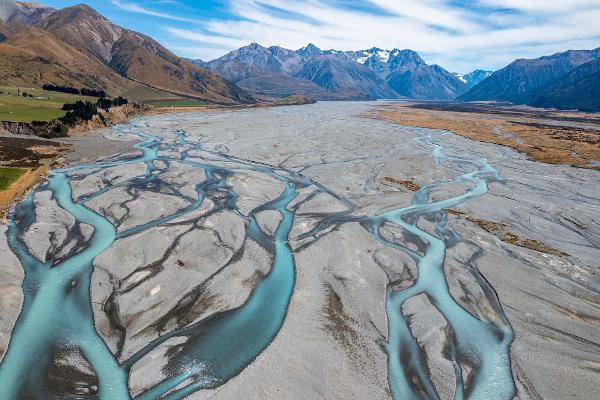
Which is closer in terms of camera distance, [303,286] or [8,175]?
[303,286]

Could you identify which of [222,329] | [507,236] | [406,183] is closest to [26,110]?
[406,183]

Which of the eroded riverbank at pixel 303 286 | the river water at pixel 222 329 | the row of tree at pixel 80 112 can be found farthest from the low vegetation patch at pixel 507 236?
the row of tree at pixel 80 112

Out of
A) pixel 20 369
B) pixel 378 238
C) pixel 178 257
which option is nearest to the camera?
pixel 20 369

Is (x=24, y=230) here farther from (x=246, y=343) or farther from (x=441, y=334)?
(x=441, y=334)

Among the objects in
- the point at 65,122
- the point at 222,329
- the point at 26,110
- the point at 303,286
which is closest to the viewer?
the point at 222,329

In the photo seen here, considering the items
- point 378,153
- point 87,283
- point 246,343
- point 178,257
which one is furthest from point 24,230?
point 378,153

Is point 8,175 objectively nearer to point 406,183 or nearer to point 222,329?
point 222,329

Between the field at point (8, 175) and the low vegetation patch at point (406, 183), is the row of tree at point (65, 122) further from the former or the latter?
the low vegetation patch at point (406, 183)
